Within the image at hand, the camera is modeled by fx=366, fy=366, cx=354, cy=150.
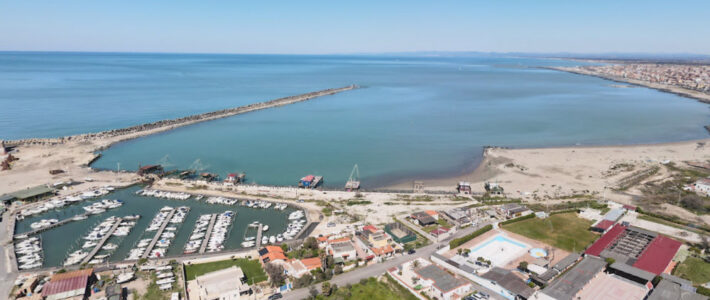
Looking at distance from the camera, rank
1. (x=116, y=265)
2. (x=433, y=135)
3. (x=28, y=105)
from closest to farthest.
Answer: (x=116, y=265) → (x=433, y=135) → (x=28, y=105)

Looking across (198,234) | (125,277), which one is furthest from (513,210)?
(125,277)

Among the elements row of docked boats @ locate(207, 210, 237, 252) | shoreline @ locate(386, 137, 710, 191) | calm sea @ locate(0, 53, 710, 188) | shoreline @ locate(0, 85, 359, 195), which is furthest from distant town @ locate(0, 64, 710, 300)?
calm sea @ locate(0, 53, 710, 188)

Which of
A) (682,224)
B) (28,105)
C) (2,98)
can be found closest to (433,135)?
(682,224)

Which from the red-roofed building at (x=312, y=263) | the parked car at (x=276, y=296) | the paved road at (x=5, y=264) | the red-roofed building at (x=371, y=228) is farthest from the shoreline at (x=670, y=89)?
the paved road at (x=5, y=264)

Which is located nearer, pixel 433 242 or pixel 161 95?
pixel 433 242

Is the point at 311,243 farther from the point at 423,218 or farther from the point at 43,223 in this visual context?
the point at 43,223

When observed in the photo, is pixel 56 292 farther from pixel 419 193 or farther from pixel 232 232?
pixel 419 193

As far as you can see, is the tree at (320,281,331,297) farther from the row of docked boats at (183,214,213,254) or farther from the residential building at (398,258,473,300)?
the row of docked boats at (183,214,213,254)

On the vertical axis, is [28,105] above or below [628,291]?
above
